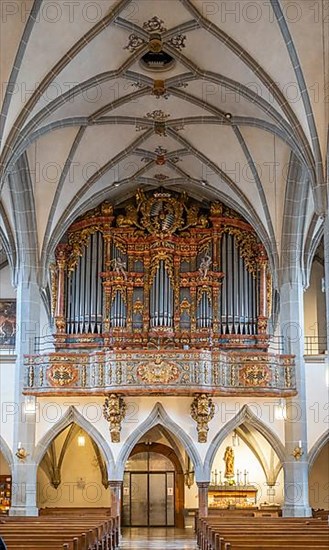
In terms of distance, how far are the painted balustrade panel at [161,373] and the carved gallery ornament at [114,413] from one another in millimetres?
604

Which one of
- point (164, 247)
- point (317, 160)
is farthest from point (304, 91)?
point (164, 247)

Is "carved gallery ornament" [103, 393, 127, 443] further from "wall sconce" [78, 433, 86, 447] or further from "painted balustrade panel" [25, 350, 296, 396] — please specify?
"wall sconce" [78, 433, 86, 447]

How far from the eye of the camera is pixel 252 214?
2741cm

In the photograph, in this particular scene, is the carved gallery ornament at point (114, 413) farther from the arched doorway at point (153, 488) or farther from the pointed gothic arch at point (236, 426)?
the arched doorway at point (153, 488)

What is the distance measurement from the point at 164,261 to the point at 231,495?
9.21 meters

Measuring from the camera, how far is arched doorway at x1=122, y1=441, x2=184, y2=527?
32.9m

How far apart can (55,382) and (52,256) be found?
13.6ft

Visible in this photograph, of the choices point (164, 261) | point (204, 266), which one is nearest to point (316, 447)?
point (204, 266)

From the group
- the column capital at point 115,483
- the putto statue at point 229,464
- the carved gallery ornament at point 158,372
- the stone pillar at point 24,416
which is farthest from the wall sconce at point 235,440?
the stone pillar at point 24,416

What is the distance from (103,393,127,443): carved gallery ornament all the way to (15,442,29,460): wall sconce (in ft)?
8.35

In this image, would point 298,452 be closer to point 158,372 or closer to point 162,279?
point 158,372

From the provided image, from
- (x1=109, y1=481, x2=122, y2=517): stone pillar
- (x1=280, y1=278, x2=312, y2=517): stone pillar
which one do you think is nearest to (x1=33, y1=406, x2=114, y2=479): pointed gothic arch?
(x1=109, y1=481, x2=122, y2=517): stone pillar

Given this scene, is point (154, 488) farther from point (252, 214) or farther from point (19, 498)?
point (252, 214)

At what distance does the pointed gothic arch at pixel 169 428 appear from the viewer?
26.3 metres
